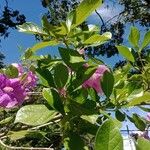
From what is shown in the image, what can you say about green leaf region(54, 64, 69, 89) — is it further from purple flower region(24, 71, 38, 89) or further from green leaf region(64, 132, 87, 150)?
purple flower region(24, 71, 38, 89)

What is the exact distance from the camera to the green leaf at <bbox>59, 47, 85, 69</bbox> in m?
0.71

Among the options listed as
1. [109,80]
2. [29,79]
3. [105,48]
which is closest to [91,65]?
[109,80]

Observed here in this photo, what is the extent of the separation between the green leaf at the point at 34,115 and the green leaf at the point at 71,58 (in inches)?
3.2

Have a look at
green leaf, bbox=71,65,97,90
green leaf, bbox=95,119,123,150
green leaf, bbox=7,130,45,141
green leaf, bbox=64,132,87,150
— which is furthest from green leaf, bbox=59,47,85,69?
green leaf, bbox=95,119,123,150

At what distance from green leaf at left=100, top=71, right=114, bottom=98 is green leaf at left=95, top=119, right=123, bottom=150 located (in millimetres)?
328

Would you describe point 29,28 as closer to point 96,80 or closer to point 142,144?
point 96,80

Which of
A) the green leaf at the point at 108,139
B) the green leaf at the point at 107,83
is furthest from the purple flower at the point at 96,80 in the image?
the green leaf at the point at 108,139

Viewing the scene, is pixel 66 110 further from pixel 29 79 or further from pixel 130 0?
pixel 130 0

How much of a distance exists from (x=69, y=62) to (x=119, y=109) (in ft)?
0.39

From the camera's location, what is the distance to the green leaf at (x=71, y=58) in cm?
71

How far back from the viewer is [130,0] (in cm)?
1153

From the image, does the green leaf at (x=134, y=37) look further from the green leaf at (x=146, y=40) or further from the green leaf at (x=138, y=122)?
the green leaf at (x=138, y=122)

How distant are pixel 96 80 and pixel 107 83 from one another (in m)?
0.06

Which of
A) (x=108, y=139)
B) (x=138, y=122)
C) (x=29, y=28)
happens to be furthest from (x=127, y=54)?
(x=108, y=139)
